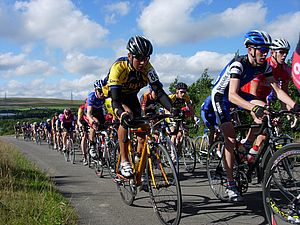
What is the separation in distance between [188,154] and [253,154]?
4396mm

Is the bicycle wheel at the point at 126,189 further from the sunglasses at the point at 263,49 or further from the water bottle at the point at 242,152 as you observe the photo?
the sunglasses at the point at 263,49

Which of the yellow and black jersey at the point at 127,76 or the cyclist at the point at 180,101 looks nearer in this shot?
the yellow and black jersey at the point at 127,76

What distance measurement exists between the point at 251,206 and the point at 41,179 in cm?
447

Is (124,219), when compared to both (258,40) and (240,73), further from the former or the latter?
(258,40)

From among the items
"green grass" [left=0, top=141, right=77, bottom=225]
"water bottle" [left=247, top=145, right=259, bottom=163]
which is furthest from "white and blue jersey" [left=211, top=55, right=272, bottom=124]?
"green grass" [left=0, top=141, right=77, bottom=225]

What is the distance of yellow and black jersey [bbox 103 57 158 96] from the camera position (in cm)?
510

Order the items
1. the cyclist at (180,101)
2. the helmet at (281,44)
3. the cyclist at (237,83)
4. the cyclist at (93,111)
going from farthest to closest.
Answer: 1. the cyclist at (180,101)
2. the cyclist at (93,111)
3. the helmet at (281,44)
4. the cyclist at (237,83)

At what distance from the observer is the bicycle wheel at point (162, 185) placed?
13.7ft

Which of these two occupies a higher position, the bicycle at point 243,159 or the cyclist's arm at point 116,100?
the cyclist's arm at point 116,100

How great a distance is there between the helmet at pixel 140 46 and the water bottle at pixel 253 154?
1.91 metres

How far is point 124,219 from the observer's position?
4.78 metres

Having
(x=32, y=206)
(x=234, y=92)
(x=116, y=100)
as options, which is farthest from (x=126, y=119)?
(x=32, y=206)

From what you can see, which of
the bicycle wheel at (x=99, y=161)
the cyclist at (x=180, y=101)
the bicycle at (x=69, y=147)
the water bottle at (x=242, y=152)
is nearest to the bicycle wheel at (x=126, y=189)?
the water bottle at (x=242, y=152)

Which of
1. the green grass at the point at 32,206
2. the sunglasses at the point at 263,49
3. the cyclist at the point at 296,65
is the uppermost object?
the sunglasses at the point at 263,49
